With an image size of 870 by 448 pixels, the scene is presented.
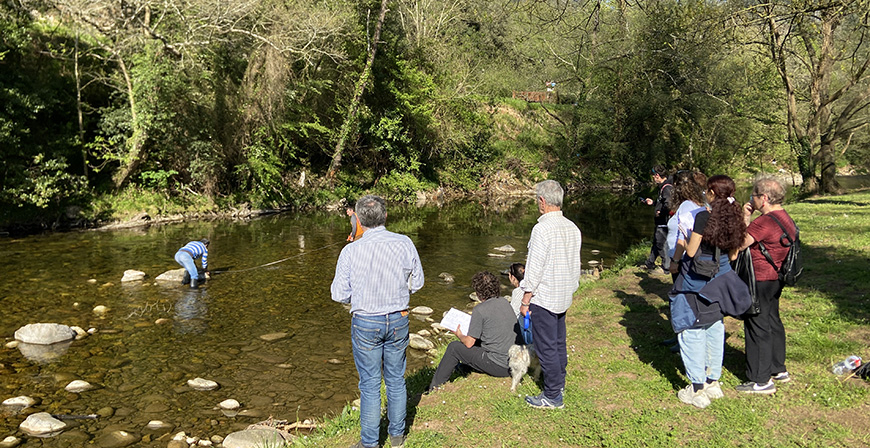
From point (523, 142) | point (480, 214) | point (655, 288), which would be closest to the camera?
point (655, 288)

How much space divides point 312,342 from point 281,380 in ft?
5.27

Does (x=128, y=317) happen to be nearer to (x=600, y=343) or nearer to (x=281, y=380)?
(x=281, y=380)

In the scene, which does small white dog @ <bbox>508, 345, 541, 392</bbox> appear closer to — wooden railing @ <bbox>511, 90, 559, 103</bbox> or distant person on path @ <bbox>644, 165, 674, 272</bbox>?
distant person on path @ <bbox>644, 165, 674, 272</bbox>

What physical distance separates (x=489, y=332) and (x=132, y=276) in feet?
35.4

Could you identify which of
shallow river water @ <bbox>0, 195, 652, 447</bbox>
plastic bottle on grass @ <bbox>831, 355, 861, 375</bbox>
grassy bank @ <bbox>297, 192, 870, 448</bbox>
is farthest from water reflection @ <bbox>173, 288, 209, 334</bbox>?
plastic bottle on grass @ <bbox>831, 355, 861, 375</bbox>

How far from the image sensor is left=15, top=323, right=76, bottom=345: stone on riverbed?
9477 millimetres

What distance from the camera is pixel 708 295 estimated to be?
5.62m

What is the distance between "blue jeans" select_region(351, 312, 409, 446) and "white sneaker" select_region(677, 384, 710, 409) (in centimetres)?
287

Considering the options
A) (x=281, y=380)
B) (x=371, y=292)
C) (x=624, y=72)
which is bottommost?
(x=281, y=380)

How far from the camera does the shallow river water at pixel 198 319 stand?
7492mm

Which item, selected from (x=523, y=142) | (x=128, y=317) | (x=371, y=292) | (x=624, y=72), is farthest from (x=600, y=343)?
(x=523, y=142)

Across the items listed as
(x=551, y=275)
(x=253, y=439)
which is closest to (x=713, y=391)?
(x=551, y=275)

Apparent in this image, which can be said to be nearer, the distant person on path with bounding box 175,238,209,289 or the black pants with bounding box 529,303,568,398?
the black pants with bounding box 529,303,568,398

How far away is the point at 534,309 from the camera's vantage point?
569 centimetres
